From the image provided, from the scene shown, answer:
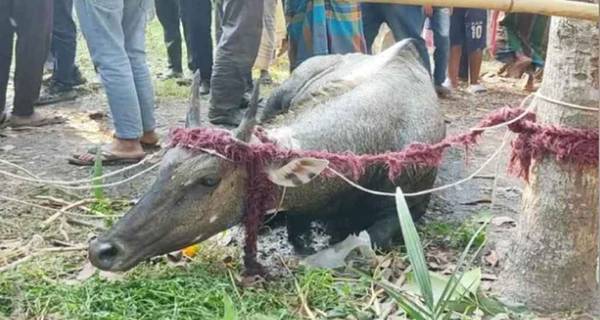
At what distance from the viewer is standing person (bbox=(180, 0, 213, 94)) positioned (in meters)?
7.77

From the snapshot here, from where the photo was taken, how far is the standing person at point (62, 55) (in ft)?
25.2

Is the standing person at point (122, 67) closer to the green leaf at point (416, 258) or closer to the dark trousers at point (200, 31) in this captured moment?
the dark trousers at point (200, 31)

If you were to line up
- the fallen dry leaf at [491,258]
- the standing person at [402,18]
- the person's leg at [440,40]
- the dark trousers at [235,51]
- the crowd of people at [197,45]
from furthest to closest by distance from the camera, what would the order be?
1. the person's leg at [440,40]
2. the standing person at [402,18]
3. the dark trousers at [235,51]
4. the crowd of people at [197,45]
5. the fallen dry leaf at [491,258]

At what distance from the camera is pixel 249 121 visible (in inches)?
150

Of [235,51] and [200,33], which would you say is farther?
[200,33]

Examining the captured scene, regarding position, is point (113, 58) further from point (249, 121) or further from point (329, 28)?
point (329, 28)

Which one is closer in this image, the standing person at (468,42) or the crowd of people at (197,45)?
the crowd of people at (197,45)

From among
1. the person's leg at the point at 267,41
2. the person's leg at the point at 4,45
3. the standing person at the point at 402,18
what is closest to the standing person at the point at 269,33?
the person's leg at the point at 267,41

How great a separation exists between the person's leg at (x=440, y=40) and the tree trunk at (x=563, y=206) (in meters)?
4.55

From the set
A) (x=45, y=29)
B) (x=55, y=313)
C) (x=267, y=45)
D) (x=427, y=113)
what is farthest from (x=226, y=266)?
(x=267, y=45)

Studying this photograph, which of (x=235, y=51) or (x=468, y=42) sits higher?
(x=235, y=51)

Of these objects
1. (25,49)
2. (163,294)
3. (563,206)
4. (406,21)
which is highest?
(563,206)

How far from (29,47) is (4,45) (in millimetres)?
218

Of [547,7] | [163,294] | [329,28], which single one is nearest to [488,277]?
[163,294]
